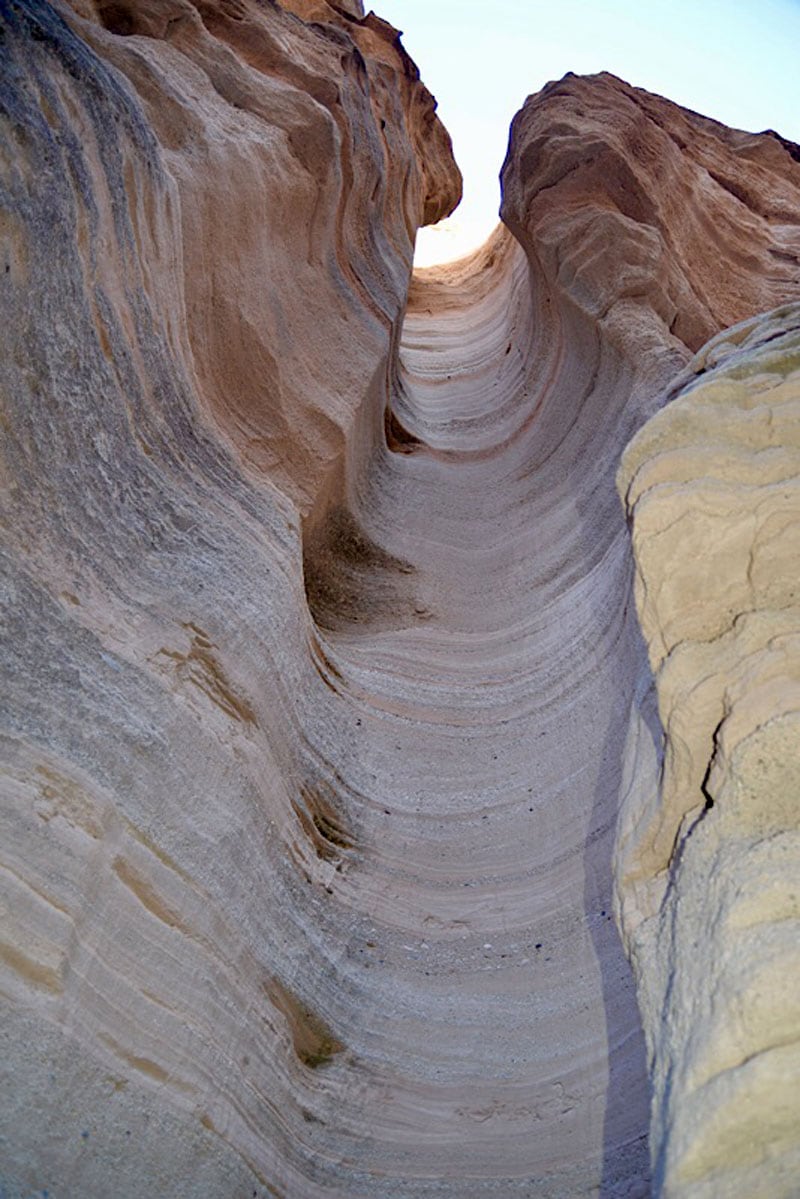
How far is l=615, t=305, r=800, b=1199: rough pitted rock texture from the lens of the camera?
1.94 metres

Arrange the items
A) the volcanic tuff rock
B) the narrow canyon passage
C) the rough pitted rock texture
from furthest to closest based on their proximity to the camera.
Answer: the narrow canyon passage, the volcanic tuff rock, the rough pitted rock texture

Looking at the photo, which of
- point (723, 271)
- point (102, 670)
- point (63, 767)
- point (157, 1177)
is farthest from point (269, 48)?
point (157, 1177)

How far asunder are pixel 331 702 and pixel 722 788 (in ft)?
8.99

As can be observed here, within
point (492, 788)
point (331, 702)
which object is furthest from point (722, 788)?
point (331, 702)

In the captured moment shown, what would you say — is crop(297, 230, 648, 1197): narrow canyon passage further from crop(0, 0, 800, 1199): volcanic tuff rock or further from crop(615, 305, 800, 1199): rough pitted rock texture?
crop(615, 305, 800, 1199): rough pitted rock texture

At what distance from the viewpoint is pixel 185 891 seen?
334cm

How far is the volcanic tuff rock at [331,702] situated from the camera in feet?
8.67

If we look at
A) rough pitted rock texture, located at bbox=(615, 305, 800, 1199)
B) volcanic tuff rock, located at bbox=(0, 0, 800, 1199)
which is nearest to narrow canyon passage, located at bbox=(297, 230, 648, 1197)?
volcanic tuff rock, located at bbox=(0, 0, 800, 1199)

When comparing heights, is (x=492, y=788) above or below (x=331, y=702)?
below

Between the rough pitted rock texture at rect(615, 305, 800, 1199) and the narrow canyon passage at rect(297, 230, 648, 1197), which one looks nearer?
the rough pitted rock texture at rect(615, 305, 800, 1199)

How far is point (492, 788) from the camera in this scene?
4727mm

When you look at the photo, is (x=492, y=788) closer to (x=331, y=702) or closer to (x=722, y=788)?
(x=331, y=702)

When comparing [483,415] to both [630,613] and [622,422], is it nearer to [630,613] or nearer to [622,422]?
[622,422]

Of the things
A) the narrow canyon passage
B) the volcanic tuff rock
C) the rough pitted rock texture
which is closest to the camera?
the rough pitted rock texture
